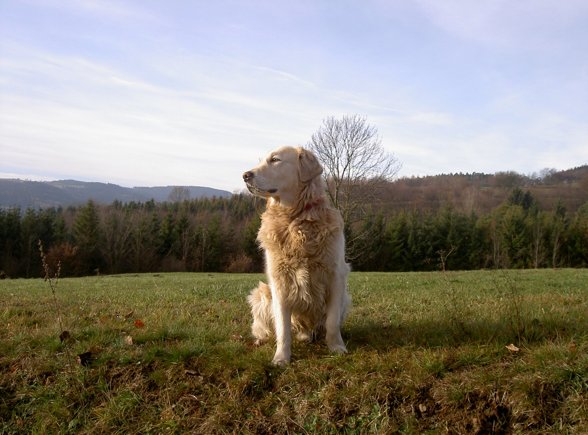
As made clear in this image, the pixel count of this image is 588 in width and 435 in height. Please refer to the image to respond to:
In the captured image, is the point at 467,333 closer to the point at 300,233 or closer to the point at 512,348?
the point at 512,348

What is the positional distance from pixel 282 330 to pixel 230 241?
56.6 meters

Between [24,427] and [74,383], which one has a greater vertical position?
[74,383]

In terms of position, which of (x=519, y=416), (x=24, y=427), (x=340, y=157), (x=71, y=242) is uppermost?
(x=340, y=157)

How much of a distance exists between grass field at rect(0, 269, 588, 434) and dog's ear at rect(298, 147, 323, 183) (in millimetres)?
1888

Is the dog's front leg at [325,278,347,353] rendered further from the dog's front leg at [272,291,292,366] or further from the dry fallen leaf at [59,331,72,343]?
the dry fallen leaf at [59,331,72,343]

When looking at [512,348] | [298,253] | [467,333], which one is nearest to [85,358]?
[298,253]

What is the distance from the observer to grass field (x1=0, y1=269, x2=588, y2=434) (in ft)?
11.7

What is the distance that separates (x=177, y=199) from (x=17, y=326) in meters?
95.7

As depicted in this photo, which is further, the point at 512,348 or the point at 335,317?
the point at 335,317

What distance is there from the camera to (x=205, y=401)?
402 cm

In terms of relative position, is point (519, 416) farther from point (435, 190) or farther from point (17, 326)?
point (435, 190)

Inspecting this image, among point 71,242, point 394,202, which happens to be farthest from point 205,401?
point 394,202

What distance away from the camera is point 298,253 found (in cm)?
471

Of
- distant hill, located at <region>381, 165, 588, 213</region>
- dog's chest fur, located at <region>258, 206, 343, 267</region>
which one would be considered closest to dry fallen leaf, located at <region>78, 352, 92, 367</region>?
dog's chest fur, located at <region>258, 206, 343, 267</region>
